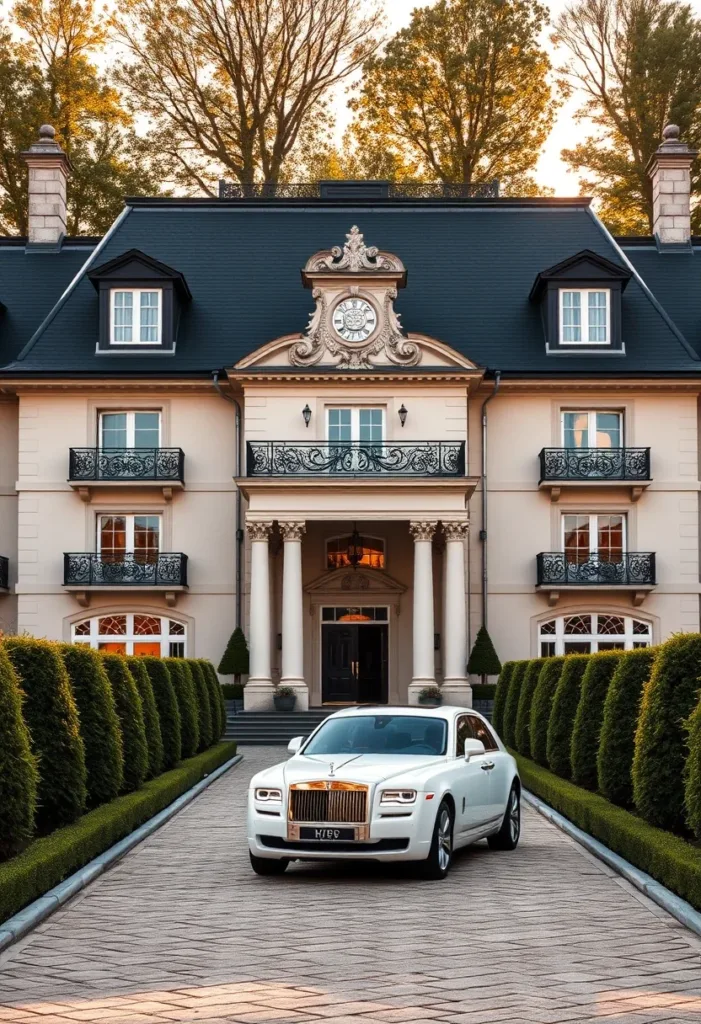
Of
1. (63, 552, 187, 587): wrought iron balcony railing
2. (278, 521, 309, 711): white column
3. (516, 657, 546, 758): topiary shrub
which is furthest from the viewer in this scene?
(63, 552, 187, 587): wrought iron balcony railing

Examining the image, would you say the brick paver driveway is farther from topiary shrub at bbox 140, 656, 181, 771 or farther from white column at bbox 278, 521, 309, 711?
white column at bbox 278, 521, 309, 711

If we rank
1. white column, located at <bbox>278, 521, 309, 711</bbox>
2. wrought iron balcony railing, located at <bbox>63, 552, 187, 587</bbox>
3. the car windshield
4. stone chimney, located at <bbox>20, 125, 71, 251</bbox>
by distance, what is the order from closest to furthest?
the car windshield < white column, located at <bbox>278, 521, 309, 711</bbox> < wrought iron balcony railing, located at <bbox>63, 552, 187, 587</bbox> < stone chimney, located at <bbox>20, 125, 71, 251</bbox>

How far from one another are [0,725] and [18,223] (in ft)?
133

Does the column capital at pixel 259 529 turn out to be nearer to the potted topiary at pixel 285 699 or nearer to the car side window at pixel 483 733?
the potted topiary at pixel 285 699

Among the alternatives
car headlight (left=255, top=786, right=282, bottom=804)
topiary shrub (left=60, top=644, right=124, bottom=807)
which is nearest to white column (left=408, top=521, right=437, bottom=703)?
topiary shrub (left=60, top=644, right=124, bottom=807)

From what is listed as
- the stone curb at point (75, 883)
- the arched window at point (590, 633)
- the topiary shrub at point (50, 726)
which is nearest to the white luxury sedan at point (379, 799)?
the stone curb at point (75, 883)

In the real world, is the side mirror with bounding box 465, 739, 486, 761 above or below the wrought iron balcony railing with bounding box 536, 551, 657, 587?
below

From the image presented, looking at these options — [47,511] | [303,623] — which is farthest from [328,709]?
[47,511]

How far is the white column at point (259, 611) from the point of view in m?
35.5

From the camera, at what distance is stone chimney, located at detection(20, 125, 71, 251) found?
43.4 meters

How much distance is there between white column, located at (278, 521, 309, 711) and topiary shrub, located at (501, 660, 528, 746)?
28.9ft

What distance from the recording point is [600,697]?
18.0 metres

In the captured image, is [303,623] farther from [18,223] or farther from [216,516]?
[18,223]

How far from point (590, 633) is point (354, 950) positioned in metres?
29.5
